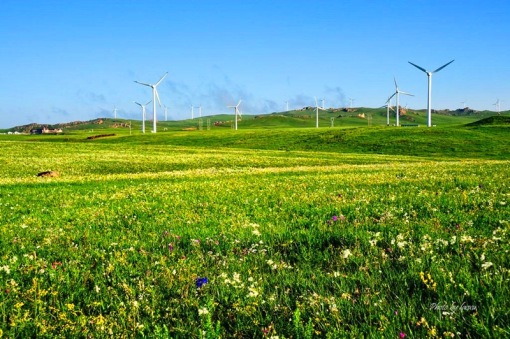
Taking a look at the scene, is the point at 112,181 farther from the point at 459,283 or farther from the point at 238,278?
the point at 459,283

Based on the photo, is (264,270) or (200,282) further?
(264,270)

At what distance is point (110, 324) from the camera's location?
182 inches

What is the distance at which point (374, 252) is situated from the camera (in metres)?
6.73

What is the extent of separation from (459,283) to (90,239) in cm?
710

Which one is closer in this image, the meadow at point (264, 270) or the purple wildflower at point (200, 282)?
the meadow at point (264, 270)

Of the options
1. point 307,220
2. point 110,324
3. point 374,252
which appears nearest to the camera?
point 110,324

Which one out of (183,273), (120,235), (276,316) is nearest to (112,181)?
(120,235)

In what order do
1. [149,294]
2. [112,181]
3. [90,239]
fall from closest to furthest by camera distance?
[149,294] → [90,239] → [112,181]

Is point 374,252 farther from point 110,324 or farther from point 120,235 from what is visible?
point 120,235

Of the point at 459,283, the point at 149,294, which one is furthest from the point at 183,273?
the point at 459,283

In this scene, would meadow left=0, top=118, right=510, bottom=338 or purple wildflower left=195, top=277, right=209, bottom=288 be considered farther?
purple wildflower left=195, top=277, right=209, bottom=288

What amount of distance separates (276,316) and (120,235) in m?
5.63

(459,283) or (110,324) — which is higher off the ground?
(459,283)

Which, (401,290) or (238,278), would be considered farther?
(238,278)
